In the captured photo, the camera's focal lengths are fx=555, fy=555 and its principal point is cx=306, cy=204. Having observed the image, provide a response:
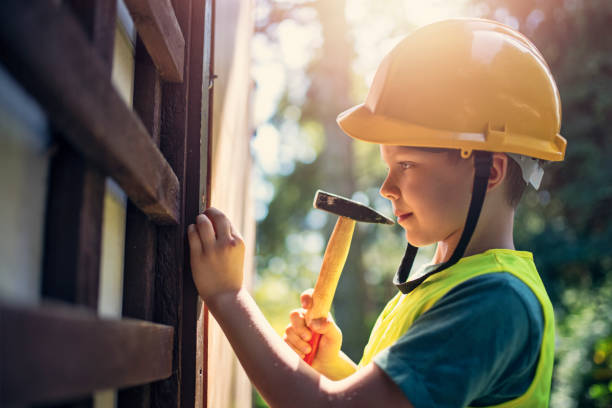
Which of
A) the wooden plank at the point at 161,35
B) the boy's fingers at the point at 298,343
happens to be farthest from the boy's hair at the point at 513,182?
the wooden plank at the point at 161,35

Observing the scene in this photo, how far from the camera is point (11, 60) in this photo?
65 cm

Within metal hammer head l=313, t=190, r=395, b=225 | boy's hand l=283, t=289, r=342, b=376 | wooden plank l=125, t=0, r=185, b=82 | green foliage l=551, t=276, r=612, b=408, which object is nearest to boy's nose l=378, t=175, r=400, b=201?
metal hammer head l=313, t=190, r=395, b=225

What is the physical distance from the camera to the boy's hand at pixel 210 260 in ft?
5.29

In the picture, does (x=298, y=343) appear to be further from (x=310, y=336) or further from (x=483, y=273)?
(x=483, y=273)

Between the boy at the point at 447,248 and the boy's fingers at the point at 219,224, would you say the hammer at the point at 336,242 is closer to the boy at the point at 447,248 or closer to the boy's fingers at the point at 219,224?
the boy at the point at 447,248

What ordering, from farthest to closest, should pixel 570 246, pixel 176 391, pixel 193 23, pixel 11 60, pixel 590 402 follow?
pixel 570 246, pixel 590 402, pixel 193 23, pixel 176 391, pixel 11 60

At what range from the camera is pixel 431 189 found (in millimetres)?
1867

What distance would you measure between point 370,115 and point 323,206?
1.19 ft

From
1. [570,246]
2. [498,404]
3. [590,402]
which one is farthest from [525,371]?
[570,246]

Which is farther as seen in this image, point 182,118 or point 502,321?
point 182,118

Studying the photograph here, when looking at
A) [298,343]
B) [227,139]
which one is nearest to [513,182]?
[298,343]

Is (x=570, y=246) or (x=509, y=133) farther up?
(x=509, y=133)

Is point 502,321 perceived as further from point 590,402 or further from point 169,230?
point 590,402

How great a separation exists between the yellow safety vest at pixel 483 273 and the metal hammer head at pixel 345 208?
297 mm
